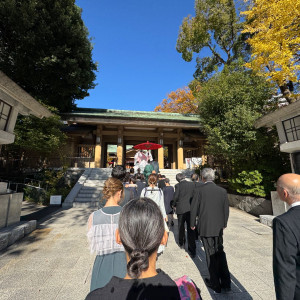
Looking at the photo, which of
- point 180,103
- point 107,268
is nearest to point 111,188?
point 107,268

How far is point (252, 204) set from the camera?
23.2 feet

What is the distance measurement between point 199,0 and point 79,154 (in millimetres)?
15576

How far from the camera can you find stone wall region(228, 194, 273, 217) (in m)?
6.43

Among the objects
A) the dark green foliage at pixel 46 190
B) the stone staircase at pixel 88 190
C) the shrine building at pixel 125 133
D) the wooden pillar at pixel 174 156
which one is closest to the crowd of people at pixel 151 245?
the stone staircase at pixel 88 190

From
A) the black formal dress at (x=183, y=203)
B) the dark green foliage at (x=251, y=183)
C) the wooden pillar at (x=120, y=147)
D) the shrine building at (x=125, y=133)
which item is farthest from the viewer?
the wooden pillar at (x=120, y=147)

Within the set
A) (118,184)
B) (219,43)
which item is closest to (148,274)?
(118,184)

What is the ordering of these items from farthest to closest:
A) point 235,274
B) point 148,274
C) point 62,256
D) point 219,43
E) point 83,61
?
point 219,43, point 83,61, point 62,256, point 235,274, point 148,274

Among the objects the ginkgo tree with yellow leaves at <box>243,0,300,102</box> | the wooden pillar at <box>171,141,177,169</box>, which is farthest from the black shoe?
the wooden pillar at <box>171,141,177,169</box>

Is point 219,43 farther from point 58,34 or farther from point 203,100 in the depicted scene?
point 58,34

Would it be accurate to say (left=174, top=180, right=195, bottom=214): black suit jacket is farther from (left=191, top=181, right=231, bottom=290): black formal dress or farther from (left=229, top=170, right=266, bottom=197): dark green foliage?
(left=229, top=170, right=266, bottom=197): dark green foliage

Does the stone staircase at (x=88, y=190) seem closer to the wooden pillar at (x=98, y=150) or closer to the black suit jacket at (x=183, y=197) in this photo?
the wooden pillar at (x=98, y=150)

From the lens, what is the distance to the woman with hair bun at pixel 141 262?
79cm

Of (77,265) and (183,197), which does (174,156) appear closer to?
(183,197)

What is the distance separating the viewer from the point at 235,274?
9.50ft
